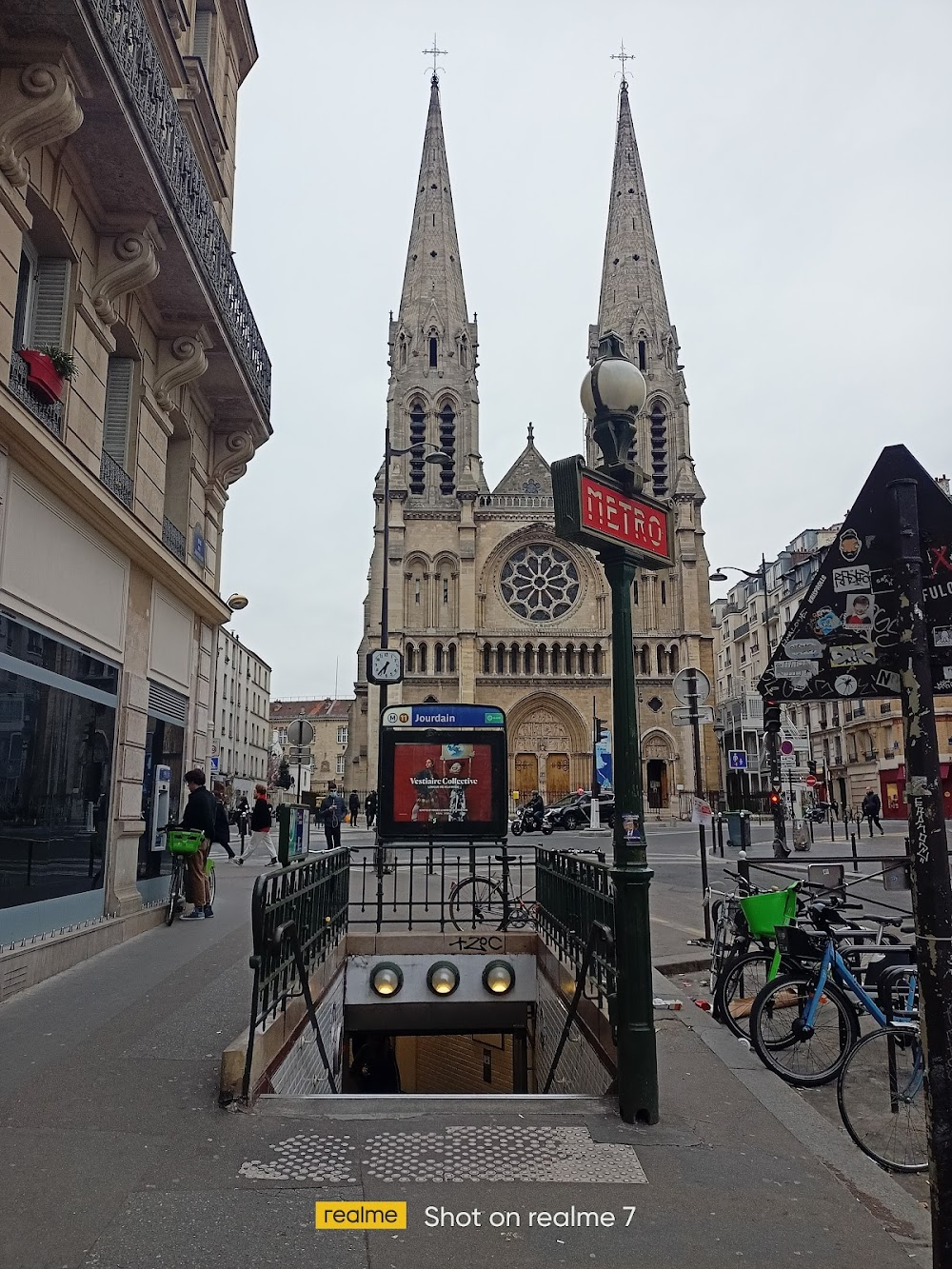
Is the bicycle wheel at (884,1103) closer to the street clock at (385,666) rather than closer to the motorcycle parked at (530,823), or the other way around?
the street clock at (385,666)

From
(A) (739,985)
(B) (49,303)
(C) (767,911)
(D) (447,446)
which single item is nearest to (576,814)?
(D) (447,446)

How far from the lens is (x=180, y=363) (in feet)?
36.3

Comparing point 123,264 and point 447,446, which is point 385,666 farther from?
point 447,446

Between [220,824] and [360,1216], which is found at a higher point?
[220,824]

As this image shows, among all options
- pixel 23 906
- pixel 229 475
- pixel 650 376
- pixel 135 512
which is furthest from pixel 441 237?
pixel 23 906

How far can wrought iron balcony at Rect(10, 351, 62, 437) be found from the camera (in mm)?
7461

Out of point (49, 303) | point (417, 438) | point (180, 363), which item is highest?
point (417, 438)

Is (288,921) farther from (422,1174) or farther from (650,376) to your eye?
(650,376)

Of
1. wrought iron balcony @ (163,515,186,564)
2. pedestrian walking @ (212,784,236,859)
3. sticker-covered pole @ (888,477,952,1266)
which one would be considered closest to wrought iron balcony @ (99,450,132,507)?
wrought iron balcony @ (163,515,186,564)

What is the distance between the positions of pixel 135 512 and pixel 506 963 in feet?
21.2

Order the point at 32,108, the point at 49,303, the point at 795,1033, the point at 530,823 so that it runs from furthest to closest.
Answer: the point at 530,823 → the point at 49,303 → the point at 32,108 → the point at 795,1033

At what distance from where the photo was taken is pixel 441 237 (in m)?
62.3

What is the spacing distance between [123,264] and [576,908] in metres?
7.65

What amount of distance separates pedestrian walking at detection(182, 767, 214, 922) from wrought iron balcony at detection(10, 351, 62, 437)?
478cm
